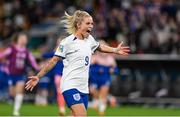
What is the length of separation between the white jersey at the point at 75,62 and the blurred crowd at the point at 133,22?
49.4ft

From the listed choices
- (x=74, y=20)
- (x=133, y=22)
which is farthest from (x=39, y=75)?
(x=133, y=22)

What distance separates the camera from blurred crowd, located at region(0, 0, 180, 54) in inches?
1141

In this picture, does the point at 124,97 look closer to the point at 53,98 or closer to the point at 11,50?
the point at 53,98

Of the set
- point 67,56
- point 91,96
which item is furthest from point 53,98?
point 67,56

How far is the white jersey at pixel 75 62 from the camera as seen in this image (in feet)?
44.4

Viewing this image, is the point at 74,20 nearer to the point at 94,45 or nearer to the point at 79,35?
the point at 79,35

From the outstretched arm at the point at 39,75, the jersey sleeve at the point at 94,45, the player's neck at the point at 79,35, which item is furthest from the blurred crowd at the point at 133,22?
the outstretched arm at the point at 39,75

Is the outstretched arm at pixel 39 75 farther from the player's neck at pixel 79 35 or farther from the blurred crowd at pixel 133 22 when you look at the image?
the blurred crowd at pixel 133 22

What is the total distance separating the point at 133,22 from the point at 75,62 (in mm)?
16736

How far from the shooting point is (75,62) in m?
13.6

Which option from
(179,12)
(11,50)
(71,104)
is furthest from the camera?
(179,12)

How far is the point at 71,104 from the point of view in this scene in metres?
13.3

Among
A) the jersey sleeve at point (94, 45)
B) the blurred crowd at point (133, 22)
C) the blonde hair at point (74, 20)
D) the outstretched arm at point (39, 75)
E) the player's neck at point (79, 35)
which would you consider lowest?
the outstretched arm at point (39, 75)

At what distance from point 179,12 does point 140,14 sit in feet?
5.24
